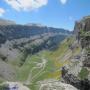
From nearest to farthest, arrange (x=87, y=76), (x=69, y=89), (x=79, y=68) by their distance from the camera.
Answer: (x=69, y=89), (x=87, y=76), (x=79, y=68)

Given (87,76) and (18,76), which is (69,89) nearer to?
(87,76)

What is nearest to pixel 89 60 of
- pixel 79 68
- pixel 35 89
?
pixel 79 68

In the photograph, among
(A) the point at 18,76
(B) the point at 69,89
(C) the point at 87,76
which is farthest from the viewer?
(A) the point at 18,76

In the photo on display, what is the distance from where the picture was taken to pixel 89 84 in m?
81.5

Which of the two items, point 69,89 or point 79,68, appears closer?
point 69,89

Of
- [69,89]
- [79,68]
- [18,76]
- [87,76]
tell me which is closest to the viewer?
[69,89]

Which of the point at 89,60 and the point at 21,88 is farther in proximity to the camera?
the point at 89,60

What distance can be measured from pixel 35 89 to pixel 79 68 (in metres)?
17.6

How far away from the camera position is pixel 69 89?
7694 centimetres

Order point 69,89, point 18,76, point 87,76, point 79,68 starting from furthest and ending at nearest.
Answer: point 18,76, point 79,68, point 87,76, point 69,89

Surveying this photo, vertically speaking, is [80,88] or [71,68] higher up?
[71,68]

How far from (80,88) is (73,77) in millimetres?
4418

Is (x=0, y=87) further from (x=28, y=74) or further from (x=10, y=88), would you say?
(x=28, y=74)

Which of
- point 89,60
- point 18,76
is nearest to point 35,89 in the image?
point 89,60
